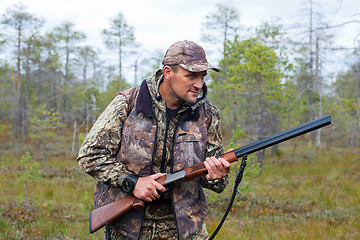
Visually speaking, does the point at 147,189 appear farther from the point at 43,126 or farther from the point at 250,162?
the point at 43,126

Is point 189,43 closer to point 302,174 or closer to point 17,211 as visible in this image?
point 17,211

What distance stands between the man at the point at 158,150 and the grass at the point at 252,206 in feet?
8.55

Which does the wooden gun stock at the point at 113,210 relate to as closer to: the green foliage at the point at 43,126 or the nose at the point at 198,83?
the nose at the point at 198,83

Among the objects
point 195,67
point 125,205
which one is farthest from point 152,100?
point 125,205

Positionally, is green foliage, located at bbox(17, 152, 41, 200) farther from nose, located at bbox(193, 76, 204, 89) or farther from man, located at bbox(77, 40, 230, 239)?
nose, located at bbox(193, 76, 204, 89)

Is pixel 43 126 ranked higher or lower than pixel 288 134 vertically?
lower

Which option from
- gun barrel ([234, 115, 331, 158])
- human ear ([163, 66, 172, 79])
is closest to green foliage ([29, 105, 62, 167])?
human ear ([163, 66, 172, 79])

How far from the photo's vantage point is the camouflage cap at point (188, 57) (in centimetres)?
244

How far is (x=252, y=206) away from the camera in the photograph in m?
8.20

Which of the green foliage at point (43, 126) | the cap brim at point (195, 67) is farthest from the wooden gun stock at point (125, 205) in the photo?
the green foliage at point (43, 126)

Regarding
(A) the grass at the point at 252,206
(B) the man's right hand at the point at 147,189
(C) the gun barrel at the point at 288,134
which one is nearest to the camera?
(C) the gun barrel at the point at 288,134

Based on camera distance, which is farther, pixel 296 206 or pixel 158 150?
pixel 296 206

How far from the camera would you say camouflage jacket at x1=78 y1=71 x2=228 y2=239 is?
2465 millimetres

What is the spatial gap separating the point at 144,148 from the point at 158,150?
0.13 metres
